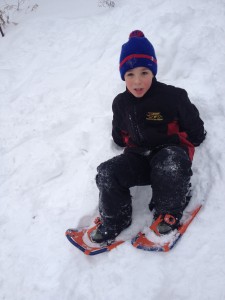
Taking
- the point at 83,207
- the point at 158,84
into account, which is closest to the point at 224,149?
the point at 158,84

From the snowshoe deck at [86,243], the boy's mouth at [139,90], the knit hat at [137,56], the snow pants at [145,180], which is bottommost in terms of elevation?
the snowshoe deck at [86,243]

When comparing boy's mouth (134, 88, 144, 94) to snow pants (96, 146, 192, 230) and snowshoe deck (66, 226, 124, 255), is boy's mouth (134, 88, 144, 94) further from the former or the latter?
snowshoe deck (66, 226, 124, 255)

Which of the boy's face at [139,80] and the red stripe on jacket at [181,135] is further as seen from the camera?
the red stripe on jacket at [181,135]

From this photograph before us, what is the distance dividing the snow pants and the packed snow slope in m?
0.27

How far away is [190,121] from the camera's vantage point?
2.68 meters

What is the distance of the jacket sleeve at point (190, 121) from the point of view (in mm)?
2645

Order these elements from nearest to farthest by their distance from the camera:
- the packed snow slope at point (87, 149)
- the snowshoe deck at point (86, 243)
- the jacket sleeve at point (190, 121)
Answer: the packed snow slope at point (87, 149) → the snowshoe deck at point (86, 243) → the jacket sleeve at point (190, 121)

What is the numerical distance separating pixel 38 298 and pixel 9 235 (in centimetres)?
76

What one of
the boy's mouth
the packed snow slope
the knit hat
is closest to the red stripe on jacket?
the packed snow slope

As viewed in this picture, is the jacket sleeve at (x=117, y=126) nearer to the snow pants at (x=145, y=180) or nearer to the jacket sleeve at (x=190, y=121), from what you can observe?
the snow pants at (x=145, y=180)

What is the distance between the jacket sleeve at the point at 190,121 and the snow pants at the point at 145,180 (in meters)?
0.28

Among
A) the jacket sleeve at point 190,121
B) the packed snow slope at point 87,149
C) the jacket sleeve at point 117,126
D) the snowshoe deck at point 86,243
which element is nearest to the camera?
the packed snow slope at point 87,149

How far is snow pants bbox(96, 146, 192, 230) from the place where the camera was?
240 cm

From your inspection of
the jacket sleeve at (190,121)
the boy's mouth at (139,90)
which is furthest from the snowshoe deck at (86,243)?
the boy's mouth at (139,90)
